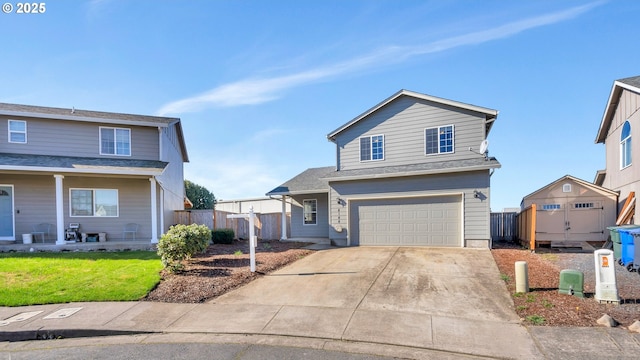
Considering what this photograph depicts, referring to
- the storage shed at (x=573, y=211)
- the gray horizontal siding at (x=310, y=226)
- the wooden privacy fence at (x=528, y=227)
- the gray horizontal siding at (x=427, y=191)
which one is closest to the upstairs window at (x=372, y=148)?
the gray horizontal siding at (x=427, y=191)

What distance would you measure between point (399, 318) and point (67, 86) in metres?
13.4

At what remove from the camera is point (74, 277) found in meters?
8.43

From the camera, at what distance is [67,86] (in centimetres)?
1130

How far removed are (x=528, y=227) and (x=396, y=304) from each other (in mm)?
9554

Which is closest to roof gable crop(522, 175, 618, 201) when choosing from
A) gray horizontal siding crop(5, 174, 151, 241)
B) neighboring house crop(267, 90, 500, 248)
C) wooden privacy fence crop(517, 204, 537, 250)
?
wooden privacy fence crop(517, 204, 537, 250)

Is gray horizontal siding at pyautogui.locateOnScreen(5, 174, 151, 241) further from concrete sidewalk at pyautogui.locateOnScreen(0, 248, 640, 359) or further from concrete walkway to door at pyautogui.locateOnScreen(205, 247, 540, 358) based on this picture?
concrete walkway to door at pyautogui.locateOnScreen(205, 247, 540, 358)

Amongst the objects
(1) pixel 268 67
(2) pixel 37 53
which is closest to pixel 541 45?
(1) pixel 268 67

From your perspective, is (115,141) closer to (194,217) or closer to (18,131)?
(18,131)

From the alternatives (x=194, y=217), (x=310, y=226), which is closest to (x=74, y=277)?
(x=194, y=217)

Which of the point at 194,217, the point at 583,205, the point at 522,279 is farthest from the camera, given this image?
the point at 194,217

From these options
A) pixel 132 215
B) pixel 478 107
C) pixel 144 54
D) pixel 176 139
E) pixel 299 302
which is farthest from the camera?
pixel 176 139

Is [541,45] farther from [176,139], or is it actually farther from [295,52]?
[176,139]

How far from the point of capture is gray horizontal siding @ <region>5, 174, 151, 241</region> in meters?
14.1

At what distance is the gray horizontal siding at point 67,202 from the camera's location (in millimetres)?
14062
